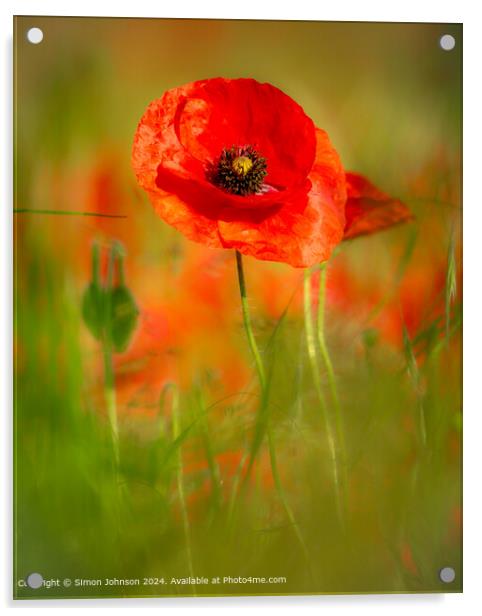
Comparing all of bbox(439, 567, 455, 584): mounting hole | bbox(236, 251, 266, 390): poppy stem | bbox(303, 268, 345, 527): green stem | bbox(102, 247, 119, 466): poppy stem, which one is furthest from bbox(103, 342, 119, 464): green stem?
bbox(439, 567, 455, 584): mounting hole

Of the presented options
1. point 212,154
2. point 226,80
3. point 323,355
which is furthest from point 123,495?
point 226,80

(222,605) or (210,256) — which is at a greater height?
(210,256)

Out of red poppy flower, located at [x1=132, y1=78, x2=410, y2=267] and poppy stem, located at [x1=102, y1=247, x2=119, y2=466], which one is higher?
red poppy flower, located at [x1=132, y1=78, x2=410, y2=267]

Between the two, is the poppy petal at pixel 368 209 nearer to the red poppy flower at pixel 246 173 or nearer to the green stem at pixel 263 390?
the red poppy flower at pixel 246 173

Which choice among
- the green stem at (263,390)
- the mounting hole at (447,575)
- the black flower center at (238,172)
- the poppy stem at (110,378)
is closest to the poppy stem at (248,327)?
the green stem at (263,390)

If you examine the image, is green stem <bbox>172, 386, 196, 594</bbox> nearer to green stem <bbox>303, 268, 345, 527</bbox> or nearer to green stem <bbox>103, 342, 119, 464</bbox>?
green stem <bbox>103, 342, 119, 464</bbox>

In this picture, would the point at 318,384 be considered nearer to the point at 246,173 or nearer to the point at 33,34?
the point at 246,173

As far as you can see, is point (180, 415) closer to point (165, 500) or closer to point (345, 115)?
point (165, 500)

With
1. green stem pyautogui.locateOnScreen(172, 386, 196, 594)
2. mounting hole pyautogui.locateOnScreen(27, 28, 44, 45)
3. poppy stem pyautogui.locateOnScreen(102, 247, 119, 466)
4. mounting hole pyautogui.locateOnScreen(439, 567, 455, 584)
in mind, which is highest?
mounting hole pyautogui.locateOnScreen(27, 28, 44, 45)
